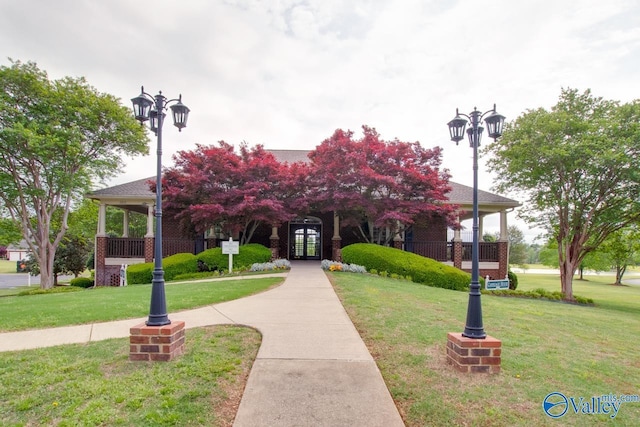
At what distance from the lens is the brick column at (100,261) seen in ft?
48.4

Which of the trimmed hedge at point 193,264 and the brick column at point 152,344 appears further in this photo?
the trimmed hedge at point 193,264

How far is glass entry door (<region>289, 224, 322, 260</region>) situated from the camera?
17.8 meters

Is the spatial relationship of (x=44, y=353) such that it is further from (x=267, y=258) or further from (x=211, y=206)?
(x=267, y=258)

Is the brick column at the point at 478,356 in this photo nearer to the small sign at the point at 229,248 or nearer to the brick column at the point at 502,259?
the small sign at the point at 229,248

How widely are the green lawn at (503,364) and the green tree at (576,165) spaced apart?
21.0 feet

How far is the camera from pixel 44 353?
4.08 m

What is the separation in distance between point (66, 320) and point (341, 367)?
16.6 ft

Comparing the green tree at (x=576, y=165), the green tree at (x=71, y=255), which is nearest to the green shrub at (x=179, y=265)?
the green tree at (x=71, y=255)

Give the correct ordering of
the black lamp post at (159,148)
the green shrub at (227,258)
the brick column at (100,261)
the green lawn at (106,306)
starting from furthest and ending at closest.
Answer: the brick column at (100,261), the green shrub at (227,258), the green lawn at (106,306), the black lamp post at (159,148)

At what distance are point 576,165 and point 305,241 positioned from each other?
12.0 meters

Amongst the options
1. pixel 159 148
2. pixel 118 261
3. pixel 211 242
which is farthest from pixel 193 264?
pixel 159 148

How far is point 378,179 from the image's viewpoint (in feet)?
39.8

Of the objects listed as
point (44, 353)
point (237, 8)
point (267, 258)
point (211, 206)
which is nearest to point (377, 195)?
point (267, 258)

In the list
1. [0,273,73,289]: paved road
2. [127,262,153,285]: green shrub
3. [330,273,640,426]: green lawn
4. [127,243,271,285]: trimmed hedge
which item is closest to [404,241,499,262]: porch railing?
[127,243,271,285]: trimmed hedge
